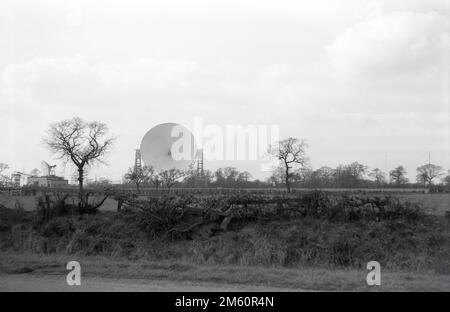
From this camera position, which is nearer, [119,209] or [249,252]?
[249,252]

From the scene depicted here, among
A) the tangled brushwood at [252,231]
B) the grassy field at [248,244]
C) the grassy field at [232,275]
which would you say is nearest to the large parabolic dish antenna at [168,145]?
the tangled brushwood at [252,231]

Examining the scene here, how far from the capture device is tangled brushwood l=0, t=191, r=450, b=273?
11.3 metres

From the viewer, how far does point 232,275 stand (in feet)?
31.1

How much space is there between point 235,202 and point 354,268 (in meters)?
4.68

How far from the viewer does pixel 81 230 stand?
1373 centimetres

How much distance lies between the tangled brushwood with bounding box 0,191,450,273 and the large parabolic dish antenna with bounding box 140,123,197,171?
52.4 ft

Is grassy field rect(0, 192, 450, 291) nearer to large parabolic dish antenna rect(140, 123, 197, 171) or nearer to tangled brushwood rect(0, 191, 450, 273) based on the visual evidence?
tangled brushwood rect(0, 191, 450, 273)

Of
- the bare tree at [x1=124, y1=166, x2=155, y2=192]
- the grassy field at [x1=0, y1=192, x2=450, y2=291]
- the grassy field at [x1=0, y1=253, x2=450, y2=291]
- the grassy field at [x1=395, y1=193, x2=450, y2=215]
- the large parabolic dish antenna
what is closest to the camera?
the grassy field at [x1=0, y1=253, x2=450, y2=291]

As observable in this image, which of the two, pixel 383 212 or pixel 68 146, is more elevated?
pixel 68 146

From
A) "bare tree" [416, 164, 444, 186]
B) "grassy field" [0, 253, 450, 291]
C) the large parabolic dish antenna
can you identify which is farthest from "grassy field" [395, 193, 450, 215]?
"bare tree" [416, 164, 444, 186]

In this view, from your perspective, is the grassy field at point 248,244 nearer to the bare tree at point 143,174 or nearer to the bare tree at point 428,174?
the bare tree at point 143,174

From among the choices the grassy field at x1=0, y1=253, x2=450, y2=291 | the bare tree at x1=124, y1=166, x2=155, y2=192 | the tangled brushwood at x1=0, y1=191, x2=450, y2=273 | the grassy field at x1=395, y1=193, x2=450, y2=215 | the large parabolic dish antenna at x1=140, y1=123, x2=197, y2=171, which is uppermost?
the large parabolic dish antenna at x1=140, y1=123, x2=197, y2=171

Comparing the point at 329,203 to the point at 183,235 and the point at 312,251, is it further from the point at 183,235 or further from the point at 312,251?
the point at 183,235
